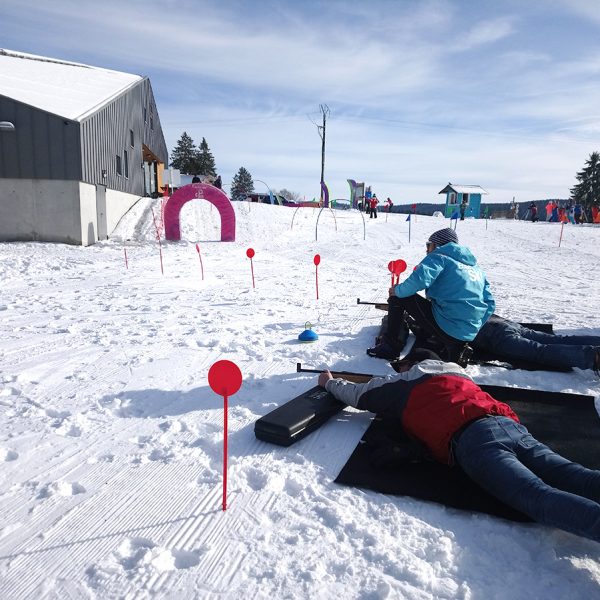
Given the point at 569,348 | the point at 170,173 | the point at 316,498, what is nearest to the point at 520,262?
the point at 569,348

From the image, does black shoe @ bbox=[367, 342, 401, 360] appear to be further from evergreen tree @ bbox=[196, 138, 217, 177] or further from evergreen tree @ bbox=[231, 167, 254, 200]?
evergreen tree @ bbox=[231, 167, 254, 200]

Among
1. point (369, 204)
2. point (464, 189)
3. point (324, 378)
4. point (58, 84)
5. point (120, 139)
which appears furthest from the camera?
point (464, 189)

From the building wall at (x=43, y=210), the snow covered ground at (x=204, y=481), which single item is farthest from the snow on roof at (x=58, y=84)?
the snow covered ground at (x=204, y=481)

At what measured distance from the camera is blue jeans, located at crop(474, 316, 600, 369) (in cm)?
448

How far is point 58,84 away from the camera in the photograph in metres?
17.9

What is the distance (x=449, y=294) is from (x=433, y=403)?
77.9 inches

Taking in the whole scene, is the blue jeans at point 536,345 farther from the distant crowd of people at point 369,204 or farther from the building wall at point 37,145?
the distant crowd of people at point 369,204

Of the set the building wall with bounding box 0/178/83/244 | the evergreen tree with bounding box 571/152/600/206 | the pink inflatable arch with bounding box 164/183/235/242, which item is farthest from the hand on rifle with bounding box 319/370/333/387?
the evergreen tree with bounding box 571/152/600/206

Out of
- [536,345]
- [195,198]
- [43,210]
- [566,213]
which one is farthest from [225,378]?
[566,213]

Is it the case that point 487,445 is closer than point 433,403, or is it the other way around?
point 487,445

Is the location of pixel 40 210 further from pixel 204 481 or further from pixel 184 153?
pixel 184 153

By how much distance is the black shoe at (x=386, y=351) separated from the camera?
504 cm

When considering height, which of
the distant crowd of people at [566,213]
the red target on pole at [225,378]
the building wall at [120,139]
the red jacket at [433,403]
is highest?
the building wall at [120,139]

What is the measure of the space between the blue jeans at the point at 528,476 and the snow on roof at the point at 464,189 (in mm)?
38815
